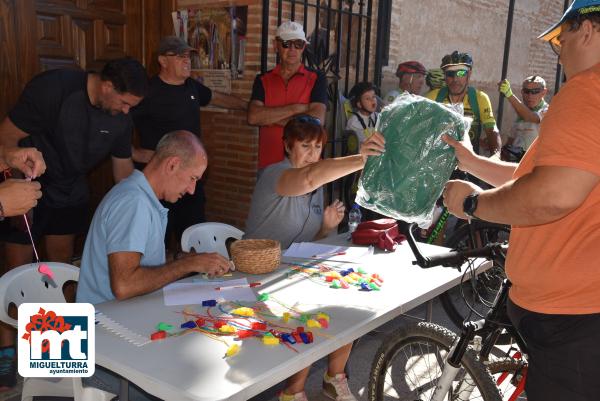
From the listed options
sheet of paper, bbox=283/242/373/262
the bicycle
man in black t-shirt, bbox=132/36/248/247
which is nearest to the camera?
the bicycle

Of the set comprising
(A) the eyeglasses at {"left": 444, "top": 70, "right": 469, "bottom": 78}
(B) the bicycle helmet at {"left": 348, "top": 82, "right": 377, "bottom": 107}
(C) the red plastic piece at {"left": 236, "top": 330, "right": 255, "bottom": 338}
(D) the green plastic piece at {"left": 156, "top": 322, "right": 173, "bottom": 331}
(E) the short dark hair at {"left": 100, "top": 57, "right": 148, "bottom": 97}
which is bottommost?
(C) the red plastic piece at {"left": 236, "top": 330, "right": 255, "bottom": 338}

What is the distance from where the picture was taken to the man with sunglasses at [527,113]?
6.23 m

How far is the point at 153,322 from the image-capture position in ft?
6.64

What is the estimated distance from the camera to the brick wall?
784 cm

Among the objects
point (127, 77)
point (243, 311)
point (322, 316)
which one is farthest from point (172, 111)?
point (322, 316)

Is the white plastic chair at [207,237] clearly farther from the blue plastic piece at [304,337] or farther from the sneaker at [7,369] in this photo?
the blue plastic piece at [304,337]

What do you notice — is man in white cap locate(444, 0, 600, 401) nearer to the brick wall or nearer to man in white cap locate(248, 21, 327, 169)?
man in white cap locate(248, 21, 327, 169)

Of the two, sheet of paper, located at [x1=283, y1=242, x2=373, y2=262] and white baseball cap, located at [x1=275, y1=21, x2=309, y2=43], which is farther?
white baseball cap, located at [x1=275, y1=21, x2=309, y2=43]

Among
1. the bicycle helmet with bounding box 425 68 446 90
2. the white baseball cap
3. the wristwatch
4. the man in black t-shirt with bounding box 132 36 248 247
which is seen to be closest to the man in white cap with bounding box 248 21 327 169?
the white baseball cap

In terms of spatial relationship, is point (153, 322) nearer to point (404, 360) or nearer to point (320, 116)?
point (404, 360)

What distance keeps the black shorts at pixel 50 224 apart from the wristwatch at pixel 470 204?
2671 millimetres
